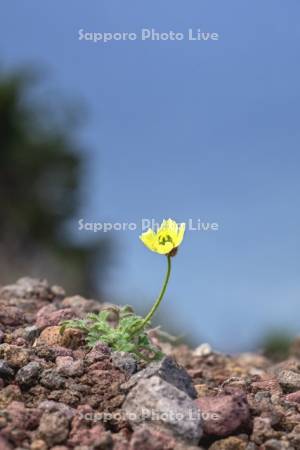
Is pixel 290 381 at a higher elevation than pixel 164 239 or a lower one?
lower

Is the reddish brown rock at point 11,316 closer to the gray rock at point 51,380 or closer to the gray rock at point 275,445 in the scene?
the gray rock at point 51,380

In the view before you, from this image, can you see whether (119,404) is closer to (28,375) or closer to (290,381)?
(28,375)

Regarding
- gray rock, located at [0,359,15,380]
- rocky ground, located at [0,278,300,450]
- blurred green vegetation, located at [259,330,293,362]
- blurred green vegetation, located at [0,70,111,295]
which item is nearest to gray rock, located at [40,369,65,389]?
rocky ground, located at [0,278,300,450]

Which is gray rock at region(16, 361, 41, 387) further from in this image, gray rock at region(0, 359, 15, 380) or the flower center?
the flower center

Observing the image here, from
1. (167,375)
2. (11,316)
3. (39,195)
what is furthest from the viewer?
(39,195)

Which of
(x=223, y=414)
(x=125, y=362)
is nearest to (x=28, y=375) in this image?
(x=125, y=362)

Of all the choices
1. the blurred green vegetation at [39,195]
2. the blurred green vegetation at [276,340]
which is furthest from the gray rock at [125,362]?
the blurred green vegetation at [39,195]
